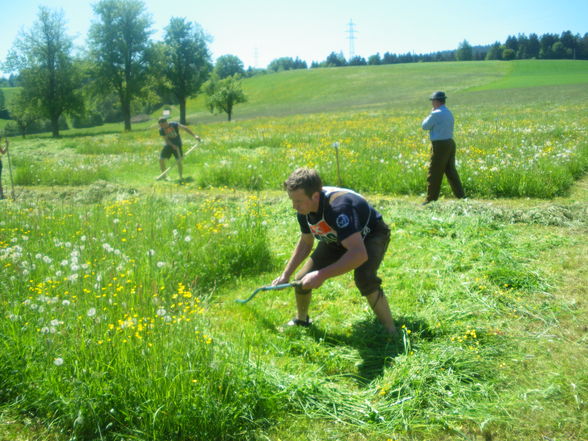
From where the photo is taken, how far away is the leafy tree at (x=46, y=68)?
1770 inches

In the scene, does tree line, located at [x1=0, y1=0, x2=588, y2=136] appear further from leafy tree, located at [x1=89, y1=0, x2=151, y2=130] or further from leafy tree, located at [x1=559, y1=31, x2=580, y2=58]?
leafy tree, located at [x1=559, y1=31, x2=580, y2=58]

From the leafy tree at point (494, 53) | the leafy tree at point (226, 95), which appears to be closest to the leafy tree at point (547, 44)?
the leafy tree at point (494, 53)

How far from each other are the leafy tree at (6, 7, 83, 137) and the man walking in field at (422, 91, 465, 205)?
44.5 meters

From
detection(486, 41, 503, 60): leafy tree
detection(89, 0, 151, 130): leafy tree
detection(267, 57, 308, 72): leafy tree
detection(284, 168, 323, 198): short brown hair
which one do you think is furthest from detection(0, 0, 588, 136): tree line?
detection(267, 57, 308, 72): leafy tree

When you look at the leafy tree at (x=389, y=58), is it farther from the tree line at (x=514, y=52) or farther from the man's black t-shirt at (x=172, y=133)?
the man's black t-shirt at (x=172, y=133)

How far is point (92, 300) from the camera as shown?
378 centimetres

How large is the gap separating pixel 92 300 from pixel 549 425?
Answer: 3524 millimetres

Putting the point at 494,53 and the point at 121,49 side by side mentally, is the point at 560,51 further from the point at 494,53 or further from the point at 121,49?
the point at 121,49

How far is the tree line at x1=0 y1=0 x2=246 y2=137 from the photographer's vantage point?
45312mm

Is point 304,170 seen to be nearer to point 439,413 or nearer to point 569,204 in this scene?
point 439,413

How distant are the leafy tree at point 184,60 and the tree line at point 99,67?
0.11 metres

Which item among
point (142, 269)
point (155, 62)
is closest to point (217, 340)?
point (142, 269)

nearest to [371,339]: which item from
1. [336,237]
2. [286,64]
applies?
[336,237]

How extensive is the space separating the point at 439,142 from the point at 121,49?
46.3 meters
